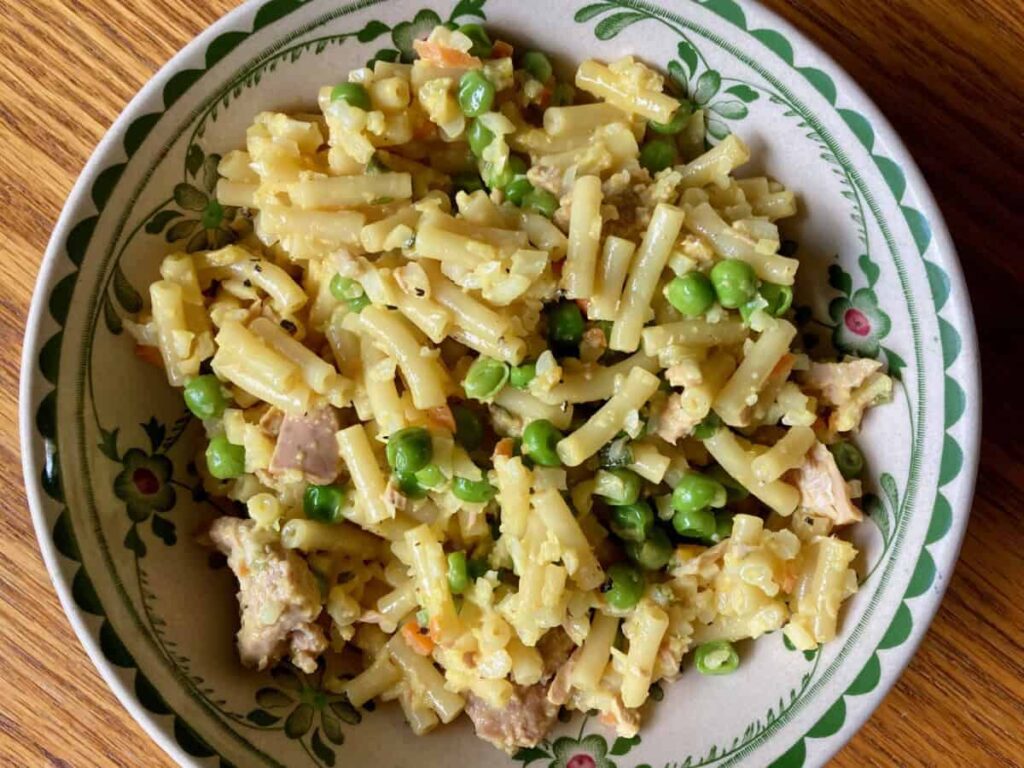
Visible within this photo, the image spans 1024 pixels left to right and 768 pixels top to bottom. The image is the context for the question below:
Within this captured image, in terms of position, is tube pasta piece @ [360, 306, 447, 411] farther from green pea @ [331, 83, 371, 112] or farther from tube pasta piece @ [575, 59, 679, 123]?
tube pasta piece @ [575, 59, 679, 123]

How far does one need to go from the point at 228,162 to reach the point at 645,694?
5.17 feet

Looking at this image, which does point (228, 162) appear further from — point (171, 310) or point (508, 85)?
point (508, 85)

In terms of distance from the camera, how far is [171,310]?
214 cm

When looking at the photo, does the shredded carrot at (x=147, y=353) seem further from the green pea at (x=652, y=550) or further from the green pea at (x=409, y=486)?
the green pea at (x=652, y=550)

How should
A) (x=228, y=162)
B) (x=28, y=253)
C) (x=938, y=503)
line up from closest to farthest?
(x=938, y=503) < (x=228, y=162) < (x=28, y=253)

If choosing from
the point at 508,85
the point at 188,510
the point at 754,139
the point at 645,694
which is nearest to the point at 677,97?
the point at 754,139

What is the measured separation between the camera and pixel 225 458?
7.29ft

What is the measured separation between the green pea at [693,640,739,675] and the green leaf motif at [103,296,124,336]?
5.14 ft

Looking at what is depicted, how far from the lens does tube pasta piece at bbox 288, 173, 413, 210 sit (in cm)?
A: 214

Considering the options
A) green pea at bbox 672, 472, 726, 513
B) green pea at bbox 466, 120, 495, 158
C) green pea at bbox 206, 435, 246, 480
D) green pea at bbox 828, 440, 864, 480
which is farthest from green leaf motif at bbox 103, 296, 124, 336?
green pea at bbox 828, 440, 864, 480

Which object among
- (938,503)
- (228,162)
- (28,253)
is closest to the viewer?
(938,503)

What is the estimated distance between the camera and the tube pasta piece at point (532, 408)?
2150 mm

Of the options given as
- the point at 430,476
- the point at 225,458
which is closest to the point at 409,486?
the point at 430,476

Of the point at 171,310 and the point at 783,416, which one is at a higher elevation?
the point at 783,416
